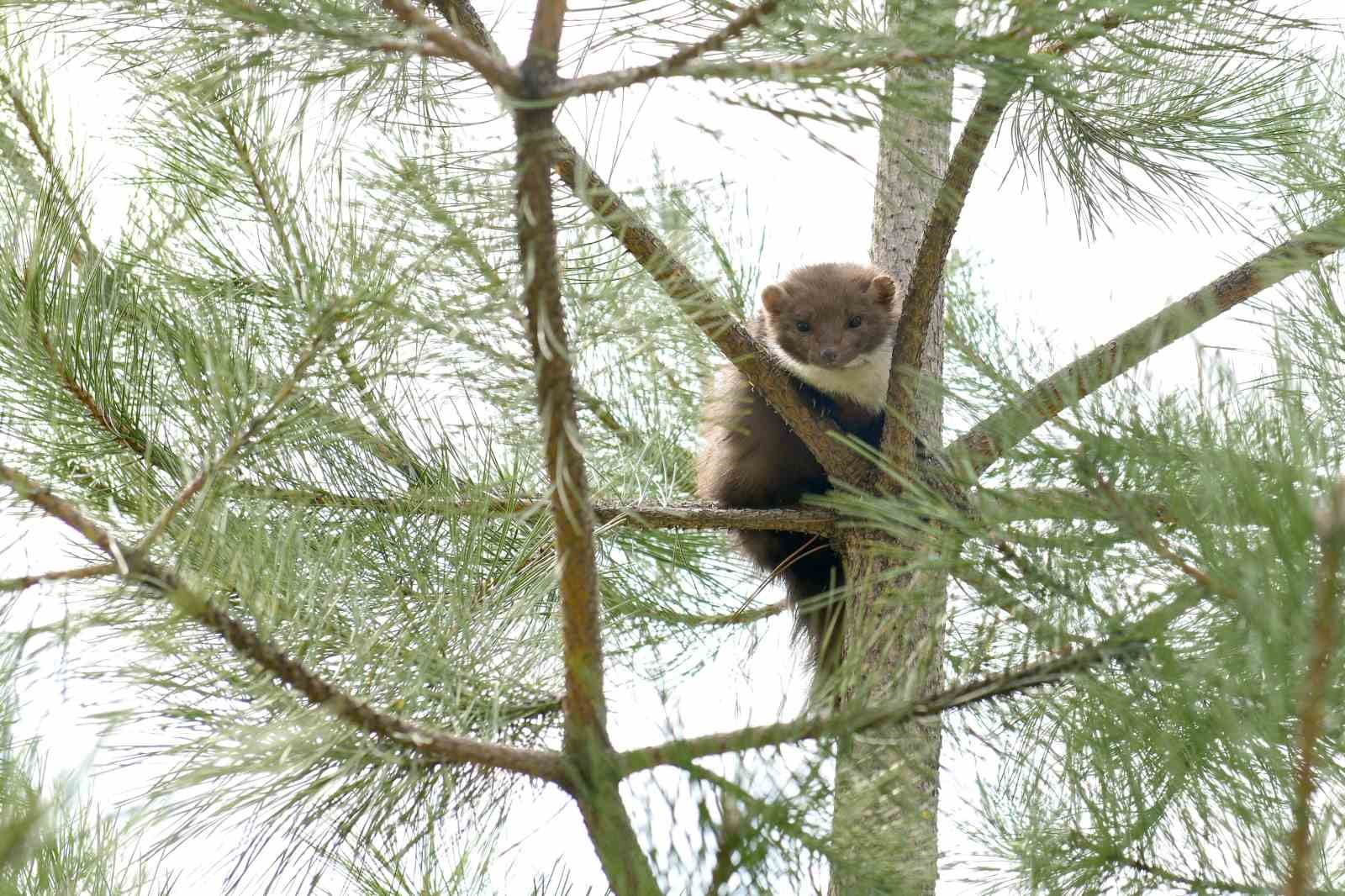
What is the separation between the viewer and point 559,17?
4.99 feet

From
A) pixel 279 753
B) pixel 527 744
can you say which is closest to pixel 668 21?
pixel 279 753

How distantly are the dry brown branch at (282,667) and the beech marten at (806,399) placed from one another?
5.95ft

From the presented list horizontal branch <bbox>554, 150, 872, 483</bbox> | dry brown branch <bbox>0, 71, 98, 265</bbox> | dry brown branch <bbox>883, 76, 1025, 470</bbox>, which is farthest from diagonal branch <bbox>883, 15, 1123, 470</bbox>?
dry brown branch <bbox>0, 71, 98, 265</bbox>

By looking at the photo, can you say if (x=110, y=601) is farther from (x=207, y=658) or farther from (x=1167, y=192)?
(x=1167, y=192)

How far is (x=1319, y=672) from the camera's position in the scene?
4.55 feet

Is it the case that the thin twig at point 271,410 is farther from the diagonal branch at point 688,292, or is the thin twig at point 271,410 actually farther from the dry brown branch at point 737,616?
the dry brown branch at point 737,616

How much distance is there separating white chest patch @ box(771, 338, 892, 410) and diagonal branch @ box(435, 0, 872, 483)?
0.80m

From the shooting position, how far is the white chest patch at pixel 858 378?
428cm

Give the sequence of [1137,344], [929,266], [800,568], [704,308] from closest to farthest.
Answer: [704,308] → [1137,344] → [929,266] → [800,568]

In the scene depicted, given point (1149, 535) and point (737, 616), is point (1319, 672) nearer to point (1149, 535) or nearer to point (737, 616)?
point (1149, 535)

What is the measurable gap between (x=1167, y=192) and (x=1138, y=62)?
1.43 ft

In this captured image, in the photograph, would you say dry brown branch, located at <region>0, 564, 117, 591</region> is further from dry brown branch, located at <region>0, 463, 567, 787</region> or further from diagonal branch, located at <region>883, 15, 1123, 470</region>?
diagonal branch, located at <region>883, 15, 1123, 470</region>

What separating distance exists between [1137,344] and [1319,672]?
2.83 feet

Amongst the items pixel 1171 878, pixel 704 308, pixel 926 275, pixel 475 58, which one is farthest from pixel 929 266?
pixel 475 58
